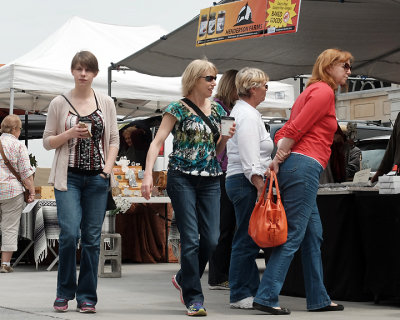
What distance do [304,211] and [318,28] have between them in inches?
166

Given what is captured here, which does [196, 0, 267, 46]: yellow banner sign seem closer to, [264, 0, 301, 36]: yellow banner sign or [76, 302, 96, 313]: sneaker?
[264, 0, 301, 36]: yellow banner sign

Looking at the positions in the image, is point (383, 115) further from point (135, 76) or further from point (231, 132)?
point (231, 132)

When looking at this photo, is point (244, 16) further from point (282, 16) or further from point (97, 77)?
point (97, 77)

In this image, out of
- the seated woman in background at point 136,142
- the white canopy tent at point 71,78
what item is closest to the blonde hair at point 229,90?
the seated woman in background at point 136,142

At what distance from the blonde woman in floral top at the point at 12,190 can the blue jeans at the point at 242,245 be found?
16.3 feet

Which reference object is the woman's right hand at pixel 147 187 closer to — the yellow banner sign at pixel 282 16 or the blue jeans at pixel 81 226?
the blue jeans at pixel 81 226

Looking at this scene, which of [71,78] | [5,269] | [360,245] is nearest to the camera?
[360,245]

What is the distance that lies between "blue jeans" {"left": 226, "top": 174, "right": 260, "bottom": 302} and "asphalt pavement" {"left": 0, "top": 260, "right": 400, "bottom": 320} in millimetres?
208

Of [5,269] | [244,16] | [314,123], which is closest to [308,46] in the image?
[244,16]

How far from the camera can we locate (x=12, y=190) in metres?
11.3

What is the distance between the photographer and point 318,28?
1015cm

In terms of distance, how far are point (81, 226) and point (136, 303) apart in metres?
1.02

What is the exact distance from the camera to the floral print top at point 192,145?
639cm

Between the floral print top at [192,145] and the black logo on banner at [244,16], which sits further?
the black logo on banner at [244,16]
